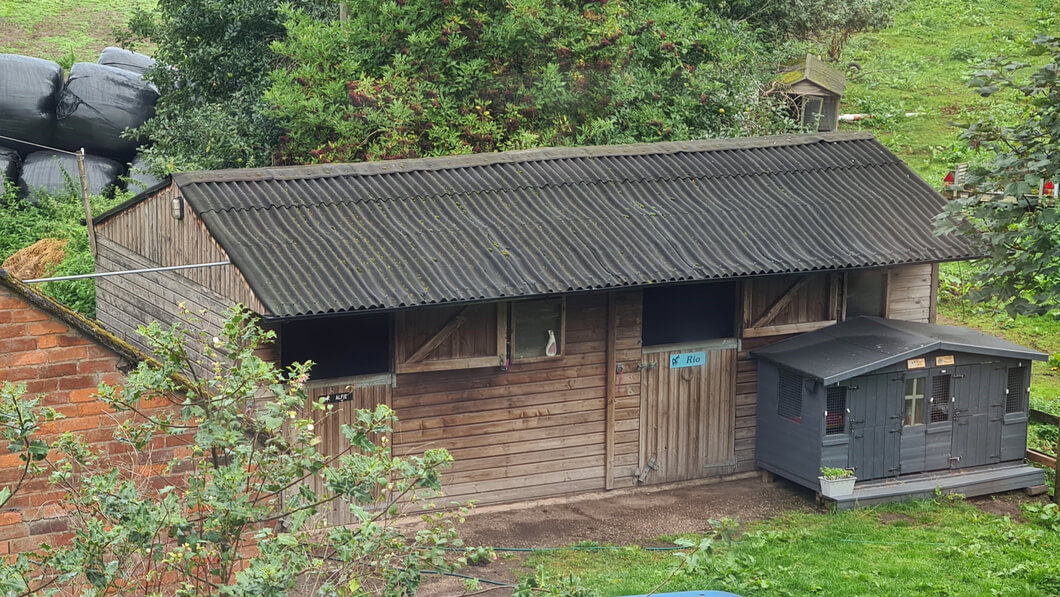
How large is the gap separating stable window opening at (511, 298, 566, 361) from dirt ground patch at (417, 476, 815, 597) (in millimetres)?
1647

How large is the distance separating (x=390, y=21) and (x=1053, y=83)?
1063 centimetres

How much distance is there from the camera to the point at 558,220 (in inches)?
546

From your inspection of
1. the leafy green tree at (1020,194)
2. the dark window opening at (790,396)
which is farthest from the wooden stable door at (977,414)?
the leafy green tree at (1020,194)

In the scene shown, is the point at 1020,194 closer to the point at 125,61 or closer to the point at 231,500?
the point at 231,500

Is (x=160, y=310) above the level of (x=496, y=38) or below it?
below

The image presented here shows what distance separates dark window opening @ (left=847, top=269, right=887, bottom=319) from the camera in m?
14.9

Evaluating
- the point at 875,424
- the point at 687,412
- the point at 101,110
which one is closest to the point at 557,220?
the point at 687,412

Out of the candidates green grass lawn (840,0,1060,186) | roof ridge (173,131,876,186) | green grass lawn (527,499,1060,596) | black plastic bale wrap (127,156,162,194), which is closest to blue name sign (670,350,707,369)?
green grass lawn (527,499,1060,596)

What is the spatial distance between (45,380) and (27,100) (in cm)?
1634

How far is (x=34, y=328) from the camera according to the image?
7352mm

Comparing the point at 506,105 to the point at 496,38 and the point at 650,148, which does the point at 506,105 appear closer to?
the point at 496,38

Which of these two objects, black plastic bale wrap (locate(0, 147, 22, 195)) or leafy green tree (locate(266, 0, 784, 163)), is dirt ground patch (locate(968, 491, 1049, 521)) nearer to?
leafy green tree (locate(266, 0, 784, 163))

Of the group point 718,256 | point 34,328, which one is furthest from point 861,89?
point 34,328

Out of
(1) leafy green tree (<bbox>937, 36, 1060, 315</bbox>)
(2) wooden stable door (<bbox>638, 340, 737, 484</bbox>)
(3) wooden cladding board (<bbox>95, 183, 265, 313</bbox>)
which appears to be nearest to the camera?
(1) leafy green tree (<bbox>937, 36, 1060, 315</bbox>)
